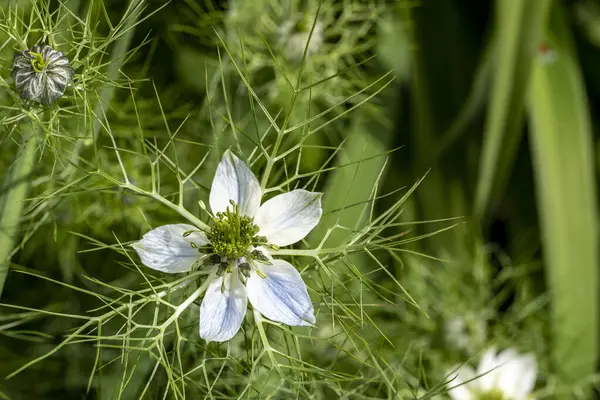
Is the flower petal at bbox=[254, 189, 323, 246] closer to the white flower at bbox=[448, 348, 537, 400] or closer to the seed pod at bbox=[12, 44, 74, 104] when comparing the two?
the seed pod at bbox=[12, 44, 74, 104]

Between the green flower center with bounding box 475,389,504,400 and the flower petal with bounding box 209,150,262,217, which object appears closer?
the flower petal with bounding box 209,150,262,217

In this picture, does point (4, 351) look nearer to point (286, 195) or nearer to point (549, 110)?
point (286, 195)

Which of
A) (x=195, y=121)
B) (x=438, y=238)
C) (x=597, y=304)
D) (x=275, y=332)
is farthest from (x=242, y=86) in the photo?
(x=597, y=304)

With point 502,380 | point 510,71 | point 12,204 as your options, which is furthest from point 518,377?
point 12,204

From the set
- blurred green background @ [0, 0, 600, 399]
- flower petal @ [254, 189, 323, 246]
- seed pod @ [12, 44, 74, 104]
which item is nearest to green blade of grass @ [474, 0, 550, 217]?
blurred green background @ [0, 0, 600, 399]

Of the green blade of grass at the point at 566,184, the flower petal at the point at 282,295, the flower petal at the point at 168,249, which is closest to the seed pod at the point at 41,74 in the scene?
the flower petal at the point at 168,249
